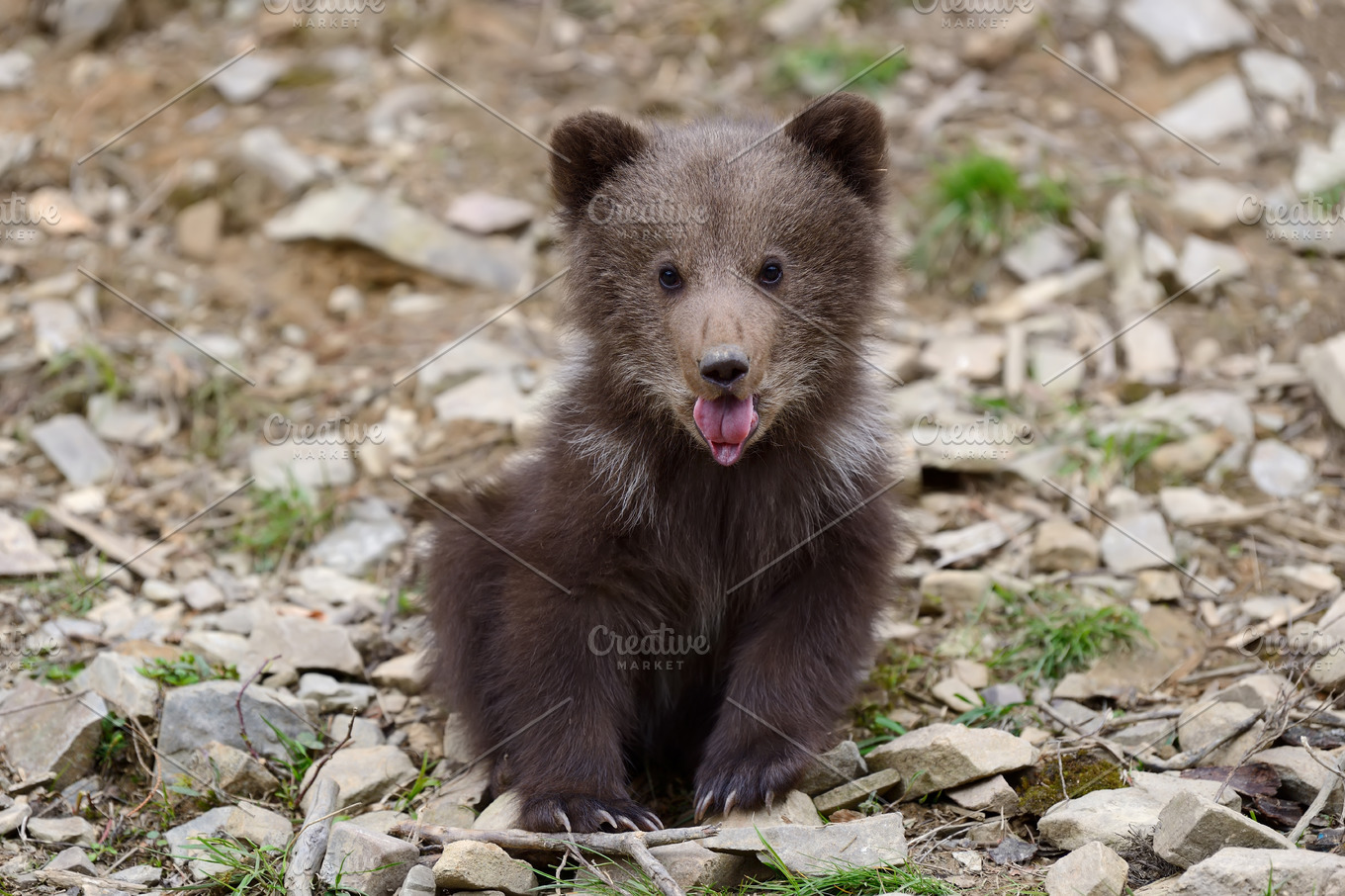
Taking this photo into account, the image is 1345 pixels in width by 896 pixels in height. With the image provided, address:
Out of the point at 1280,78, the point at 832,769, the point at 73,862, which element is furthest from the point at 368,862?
the point at 1280,78

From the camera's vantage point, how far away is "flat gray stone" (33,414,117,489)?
7.22m

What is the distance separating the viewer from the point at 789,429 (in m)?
4.68

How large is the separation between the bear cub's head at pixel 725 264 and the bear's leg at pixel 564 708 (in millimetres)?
774

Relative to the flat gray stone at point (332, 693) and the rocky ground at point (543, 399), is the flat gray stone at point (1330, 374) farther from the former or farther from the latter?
the flat gray stone at point (332, 693)

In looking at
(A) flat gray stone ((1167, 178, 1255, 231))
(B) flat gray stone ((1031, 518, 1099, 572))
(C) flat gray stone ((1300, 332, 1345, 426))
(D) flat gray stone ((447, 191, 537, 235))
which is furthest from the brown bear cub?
(A) flat gray stone ((1167, 178, 1255, 231))

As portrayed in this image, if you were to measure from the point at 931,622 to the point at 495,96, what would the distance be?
222 inches

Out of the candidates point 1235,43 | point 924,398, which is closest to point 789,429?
point 924,398

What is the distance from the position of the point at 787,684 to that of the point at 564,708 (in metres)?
0.79

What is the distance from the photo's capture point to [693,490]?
4688 millimetres

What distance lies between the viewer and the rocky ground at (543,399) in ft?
14.7

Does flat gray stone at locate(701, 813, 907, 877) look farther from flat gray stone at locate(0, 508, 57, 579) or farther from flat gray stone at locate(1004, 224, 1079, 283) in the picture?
flat gray stone at locate(1004, 224, 1079, 283)

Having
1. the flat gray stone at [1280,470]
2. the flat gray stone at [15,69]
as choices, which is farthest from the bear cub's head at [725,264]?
the flat gray stone at [15,69]

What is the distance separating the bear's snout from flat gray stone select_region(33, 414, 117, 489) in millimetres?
4506

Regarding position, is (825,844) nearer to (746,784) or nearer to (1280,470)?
(746,784)
